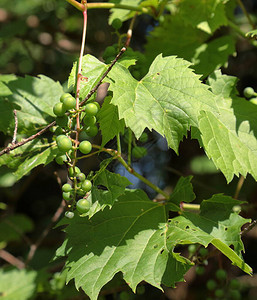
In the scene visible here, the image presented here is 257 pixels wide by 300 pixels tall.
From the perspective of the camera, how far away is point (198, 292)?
12.7ft

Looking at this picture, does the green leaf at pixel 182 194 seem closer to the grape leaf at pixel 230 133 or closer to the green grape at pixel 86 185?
the grape leaf at pixel 230 133

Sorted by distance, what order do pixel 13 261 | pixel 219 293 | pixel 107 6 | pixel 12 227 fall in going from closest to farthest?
pixel 107 6 → pixel 219 293 → pixel 13 261 → pixel 12 227

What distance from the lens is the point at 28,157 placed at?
2.06 meters

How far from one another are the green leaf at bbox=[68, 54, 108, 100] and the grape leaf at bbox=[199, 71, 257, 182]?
523 mm

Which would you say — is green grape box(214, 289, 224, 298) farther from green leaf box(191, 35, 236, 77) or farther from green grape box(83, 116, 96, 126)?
green grape box(83, 116, 96, 126)

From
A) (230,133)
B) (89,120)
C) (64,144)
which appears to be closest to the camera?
(64,144)

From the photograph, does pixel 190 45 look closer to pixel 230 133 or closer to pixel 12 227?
pixel 230 133

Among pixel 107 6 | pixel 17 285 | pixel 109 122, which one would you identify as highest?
pixel 107 6

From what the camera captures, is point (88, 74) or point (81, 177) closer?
point (81, 177)

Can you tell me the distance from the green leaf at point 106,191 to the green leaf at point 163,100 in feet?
0.87

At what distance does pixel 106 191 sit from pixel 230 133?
69cm

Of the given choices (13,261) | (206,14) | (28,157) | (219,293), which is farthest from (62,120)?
(13,261)

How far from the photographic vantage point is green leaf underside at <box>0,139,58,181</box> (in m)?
1.98

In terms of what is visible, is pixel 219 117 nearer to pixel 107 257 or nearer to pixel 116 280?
pixel 107 257
